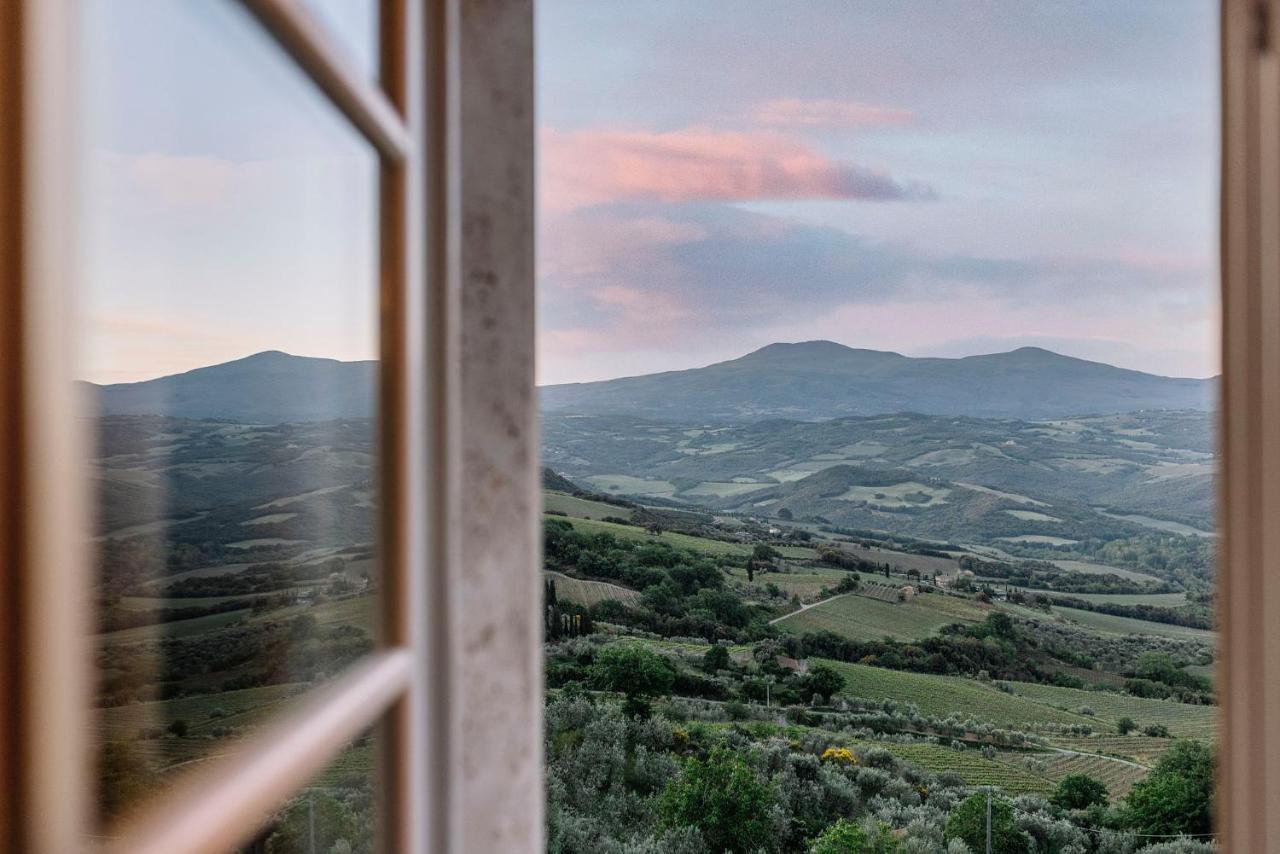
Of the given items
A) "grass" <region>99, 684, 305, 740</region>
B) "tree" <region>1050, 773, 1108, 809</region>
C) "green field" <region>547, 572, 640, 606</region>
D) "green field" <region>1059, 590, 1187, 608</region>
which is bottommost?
"tree" <region>1050, 773, 1108, 809</region>

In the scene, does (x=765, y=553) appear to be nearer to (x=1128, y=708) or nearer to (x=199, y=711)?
(x=1128, y=708)

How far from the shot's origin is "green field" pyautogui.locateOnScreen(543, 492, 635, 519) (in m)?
2.44

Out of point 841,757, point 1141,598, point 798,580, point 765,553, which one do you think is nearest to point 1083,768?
point 1141,598

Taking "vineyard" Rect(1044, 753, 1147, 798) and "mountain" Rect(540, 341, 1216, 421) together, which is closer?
"vineyard" Rect(1044, 753, 1147, 798)

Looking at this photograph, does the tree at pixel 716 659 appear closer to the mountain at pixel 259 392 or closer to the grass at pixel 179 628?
the mountain at pixel 259 392

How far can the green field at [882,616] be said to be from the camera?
7.48 feet

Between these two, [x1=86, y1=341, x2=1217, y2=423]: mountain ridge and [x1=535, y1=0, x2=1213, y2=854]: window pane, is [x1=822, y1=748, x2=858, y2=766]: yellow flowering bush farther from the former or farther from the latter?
[x1=86, y1=341, x2=1217, y2=423]: mountain ridge

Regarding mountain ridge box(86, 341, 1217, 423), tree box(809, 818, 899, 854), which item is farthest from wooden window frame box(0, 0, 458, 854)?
tree box(809, 818, 899, 854)

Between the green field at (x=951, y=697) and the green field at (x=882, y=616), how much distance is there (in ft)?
0.34

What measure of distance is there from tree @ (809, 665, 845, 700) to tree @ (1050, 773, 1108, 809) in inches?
24.4

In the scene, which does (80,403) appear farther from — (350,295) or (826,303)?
(826,303)

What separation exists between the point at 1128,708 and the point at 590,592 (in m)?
1.48

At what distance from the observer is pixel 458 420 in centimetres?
74

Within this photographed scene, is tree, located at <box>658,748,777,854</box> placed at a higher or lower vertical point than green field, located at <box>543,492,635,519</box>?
lower
